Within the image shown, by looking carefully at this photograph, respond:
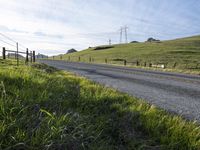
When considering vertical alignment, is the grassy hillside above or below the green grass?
above

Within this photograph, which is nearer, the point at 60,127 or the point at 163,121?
the point at 60,127

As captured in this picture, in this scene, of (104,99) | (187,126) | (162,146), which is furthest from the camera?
(104,99)

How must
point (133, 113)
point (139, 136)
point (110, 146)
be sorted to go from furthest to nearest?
point (133, 113) < point (139, 136) < point (110, 146)

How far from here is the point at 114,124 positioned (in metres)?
4.21

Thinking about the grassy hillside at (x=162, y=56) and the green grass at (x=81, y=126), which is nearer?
the green grass at (x=81, y=126)

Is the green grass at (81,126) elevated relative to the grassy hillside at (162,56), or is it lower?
lower

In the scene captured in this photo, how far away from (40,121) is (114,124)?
1202 mm

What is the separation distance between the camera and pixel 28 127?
3.31 meters

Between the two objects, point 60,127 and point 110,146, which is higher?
point 60,127

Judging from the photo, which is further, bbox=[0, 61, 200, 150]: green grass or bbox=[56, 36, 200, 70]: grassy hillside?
bbox=[56, 36, 200, 70]: grassy hillside

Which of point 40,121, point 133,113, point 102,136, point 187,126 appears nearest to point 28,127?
point 40,121

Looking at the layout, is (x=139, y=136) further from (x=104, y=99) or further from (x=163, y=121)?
(x=104, y=99)

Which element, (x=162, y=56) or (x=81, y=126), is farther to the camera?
(x=162, y=56)

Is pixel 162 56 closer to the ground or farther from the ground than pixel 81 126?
farther from the ground
